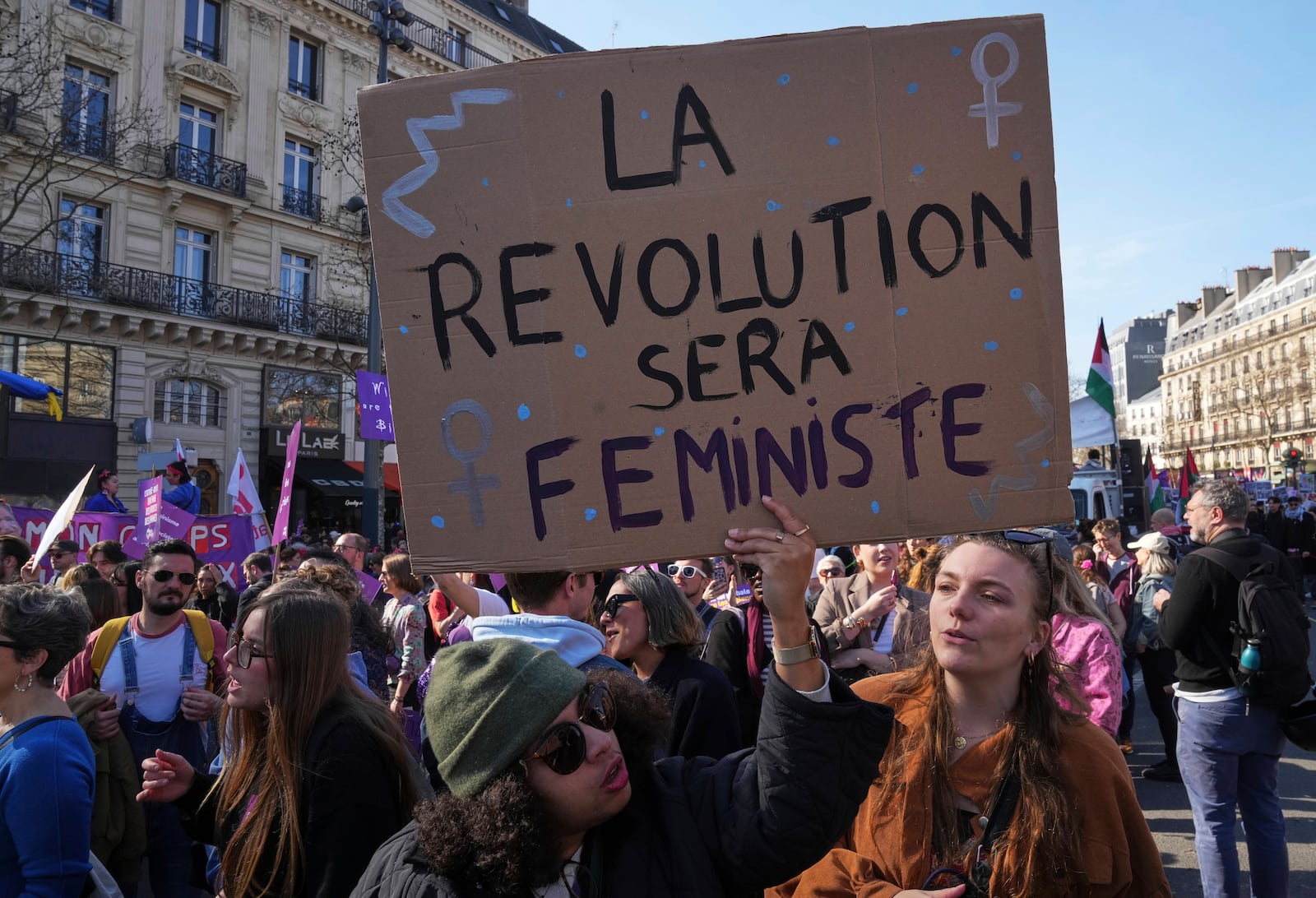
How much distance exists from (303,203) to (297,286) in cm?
243

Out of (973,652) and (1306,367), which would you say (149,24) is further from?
(1306,367)

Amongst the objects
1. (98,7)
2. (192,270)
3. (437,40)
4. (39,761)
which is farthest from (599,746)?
(437,40)

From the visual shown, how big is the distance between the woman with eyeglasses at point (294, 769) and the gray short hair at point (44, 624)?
49 cm

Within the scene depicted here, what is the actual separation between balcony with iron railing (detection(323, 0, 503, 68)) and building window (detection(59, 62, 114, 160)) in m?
8.47

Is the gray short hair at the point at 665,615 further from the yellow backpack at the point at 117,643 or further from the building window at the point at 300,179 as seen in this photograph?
the building window at the point at 300,179

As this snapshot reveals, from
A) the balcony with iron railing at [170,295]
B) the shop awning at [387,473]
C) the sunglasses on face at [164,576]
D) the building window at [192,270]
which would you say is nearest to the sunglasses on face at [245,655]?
the sunglasses on face at [164,576]

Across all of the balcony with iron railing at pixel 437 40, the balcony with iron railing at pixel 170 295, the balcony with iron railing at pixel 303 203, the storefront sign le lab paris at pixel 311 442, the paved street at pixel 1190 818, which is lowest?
the paved street at pixel 1190 818

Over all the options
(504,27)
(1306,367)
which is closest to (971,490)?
(504,27)

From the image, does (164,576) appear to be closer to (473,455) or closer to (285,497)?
(473,455)

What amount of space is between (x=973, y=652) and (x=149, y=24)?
92.4 feet

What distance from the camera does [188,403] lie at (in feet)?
81.0

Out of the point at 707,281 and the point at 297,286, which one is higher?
the point at 297,286

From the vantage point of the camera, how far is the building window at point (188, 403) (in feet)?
79.2

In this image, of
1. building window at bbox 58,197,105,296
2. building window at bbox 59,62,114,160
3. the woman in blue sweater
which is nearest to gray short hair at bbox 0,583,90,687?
the woman in blue sweater
